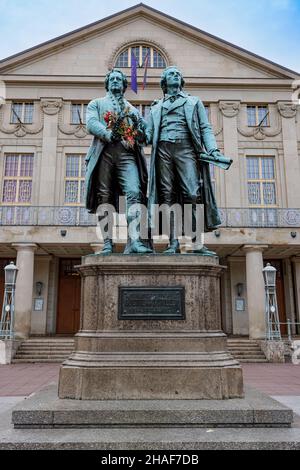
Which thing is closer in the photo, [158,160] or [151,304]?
[151,304]

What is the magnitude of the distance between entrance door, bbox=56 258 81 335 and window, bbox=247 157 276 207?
30.8ft

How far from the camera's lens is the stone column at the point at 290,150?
21.2 meters

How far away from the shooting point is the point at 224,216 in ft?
65.1

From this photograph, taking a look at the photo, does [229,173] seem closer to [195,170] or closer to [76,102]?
[76,102]

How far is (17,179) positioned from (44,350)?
29.8 ft

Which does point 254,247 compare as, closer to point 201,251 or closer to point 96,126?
point 201,251

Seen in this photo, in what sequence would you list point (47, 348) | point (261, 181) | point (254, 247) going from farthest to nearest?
1. point (261, 181)
2. point (254, 247)
3. point (47, 348)

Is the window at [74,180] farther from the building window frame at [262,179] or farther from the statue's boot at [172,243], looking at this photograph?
the statue's boot at [172,243]

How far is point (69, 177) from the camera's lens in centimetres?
2145

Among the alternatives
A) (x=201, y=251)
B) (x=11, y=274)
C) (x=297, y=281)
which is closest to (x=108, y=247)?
(x=201, y=251)

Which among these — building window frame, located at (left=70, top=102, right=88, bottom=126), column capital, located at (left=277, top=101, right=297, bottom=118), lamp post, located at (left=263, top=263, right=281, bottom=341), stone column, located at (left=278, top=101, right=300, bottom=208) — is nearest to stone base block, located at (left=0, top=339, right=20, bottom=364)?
lamp post, located at (left=263, top=263, right=281, bottom=341)

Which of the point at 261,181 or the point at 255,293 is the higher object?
the point at 261,181
